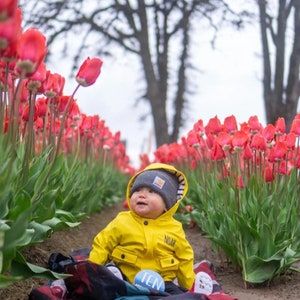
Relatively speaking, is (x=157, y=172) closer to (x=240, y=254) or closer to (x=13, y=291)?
(x=240, y=254)

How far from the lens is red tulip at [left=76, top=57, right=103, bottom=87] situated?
2420 millimetres

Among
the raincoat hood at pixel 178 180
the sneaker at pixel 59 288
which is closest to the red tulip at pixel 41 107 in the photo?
the raincoat hood at pixel 178 180

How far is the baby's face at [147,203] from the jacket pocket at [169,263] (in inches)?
8.6

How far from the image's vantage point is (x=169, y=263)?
294cm

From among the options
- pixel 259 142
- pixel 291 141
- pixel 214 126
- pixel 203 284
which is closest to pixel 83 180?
pixel 214 126

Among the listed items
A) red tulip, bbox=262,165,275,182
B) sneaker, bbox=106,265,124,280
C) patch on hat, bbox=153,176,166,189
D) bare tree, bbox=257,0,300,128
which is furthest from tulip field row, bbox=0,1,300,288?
bare tree, bbox=257,0,300,128

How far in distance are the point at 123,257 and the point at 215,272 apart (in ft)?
2.98

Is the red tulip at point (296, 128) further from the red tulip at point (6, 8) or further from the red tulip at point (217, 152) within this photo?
the red tulip at point (6, 8)

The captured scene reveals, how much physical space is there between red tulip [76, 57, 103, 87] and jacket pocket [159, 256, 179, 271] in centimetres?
100

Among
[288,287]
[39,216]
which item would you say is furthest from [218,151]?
[39,216]

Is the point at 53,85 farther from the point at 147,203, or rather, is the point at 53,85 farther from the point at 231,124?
the point at 231,124

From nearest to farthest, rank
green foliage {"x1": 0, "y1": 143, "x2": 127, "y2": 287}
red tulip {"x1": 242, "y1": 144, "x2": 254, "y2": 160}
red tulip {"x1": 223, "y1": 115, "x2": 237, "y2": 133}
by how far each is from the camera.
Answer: green foliage {"x1": 0, "y1": 143, "x2": 127, "y2": 287} → red tulip {"x1": 242, "y1": 144, "x2": 254, "y2": 160} → red tulip {"x1": 223, "y1": 115, "x2": 237, "y2": 133}

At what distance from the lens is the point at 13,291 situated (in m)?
2.56

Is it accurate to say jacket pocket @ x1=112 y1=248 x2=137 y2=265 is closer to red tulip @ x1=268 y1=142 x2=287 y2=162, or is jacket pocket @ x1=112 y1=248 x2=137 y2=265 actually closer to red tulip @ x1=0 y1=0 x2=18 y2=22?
red tulip @ x1=268 y1=142 x2=287 y2=162
